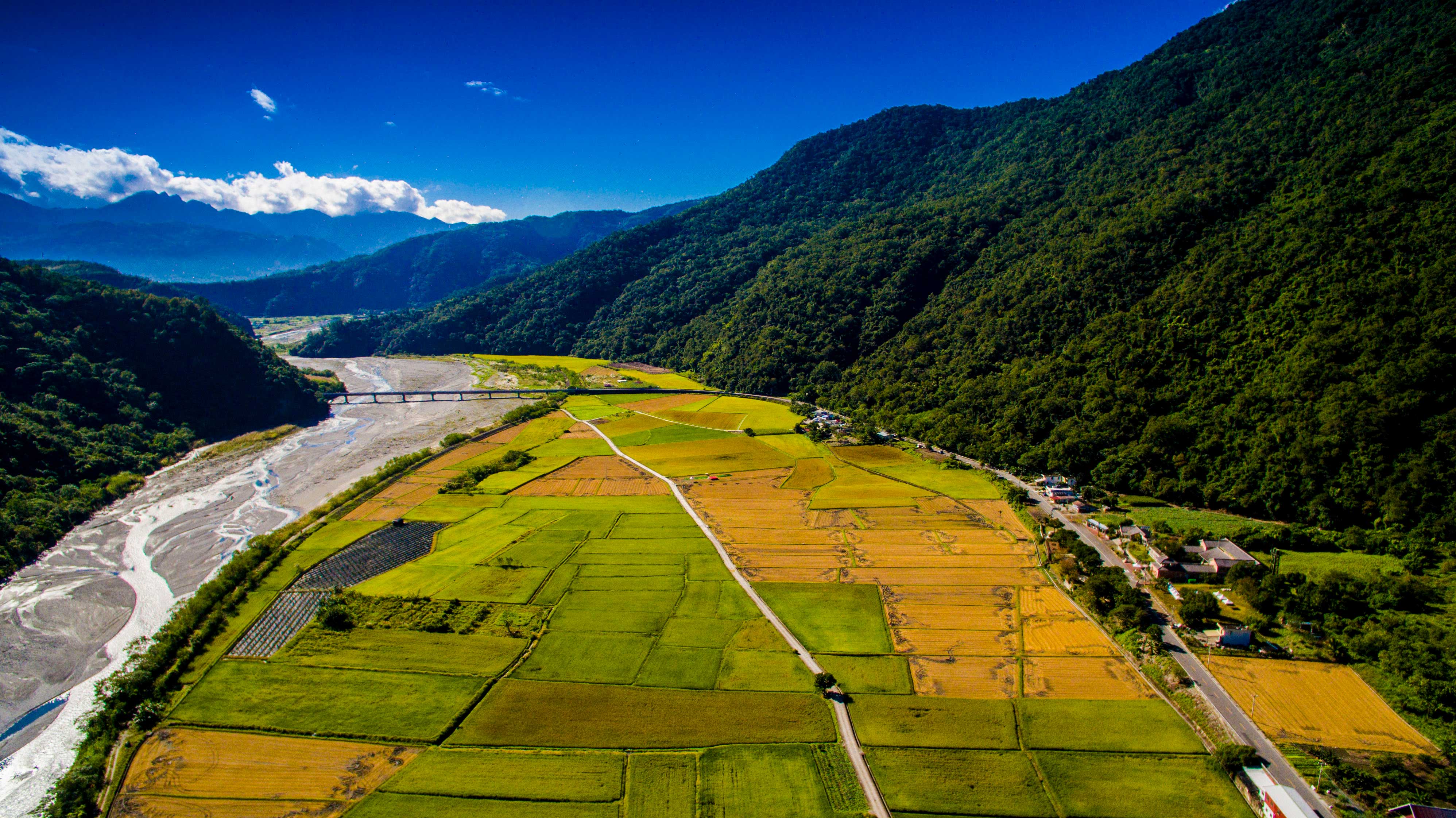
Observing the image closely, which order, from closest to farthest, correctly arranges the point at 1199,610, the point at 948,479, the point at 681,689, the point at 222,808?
the point at 222,808 → the point at 681,689 → the point at 1199,610 → the point at 948,479

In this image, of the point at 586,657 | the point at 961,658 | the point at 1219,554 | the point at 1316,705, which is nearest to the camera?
the point at 1316,705

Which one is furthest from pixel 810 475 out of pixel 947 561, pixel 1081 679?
pixel 1081 679

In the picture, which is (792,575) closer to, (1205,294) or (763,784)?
(763,784)

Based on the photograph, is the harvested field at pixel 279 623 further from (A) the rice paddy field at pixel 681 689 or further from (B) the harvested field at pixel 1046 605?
(B) the harvested field at pixel 1046 605

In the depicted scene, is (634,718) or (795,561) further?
(795,561)

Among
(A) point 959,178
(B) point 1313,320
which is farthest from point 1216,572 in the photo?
(A) point 959,178
